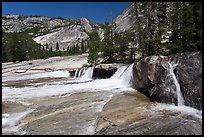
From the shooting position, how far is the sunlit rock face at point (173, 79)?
14656mm

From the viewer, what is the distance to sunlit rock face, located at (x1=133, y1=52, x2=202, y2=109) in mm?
14656

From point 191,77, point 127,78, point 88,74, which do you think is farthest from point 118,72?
point 191,77

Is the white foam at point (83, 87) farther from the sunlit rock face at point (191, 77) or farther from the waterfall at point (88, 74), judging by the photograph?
the sunlit rock face at point (191, 77)

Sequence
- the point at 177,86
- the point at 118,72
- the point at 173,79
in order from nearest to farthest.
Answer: the point at 177,86
the point at 173,79
the point at 118,72

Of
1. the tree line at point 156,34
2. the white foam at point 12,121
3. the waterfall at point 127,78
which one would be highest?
the tree line at point 156,34

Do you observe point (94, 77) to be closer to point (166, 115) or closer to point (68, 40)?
point (166, 115)

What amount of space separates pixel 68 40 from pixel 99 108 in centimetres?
14679

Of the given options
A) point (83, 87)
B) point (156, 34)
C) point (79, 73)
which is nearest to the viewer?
point (83, 87)

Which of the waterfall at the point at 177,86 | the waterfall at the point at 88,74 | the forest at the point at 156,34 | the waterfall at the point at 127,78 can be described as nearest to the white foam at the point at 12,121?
the waterfall at the point at 177,86

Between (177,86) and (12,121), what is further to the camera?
(177,86)

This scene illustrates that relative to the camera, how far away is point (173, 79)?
16.4 m

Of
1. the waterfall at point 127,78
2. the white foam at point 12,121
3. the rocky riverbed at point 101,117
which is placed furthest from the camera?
the waterfall at point 127,78

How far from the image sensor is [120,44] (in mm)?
45219

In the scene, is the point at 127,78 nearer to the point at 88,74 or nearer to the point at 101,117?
the point at 88,74
